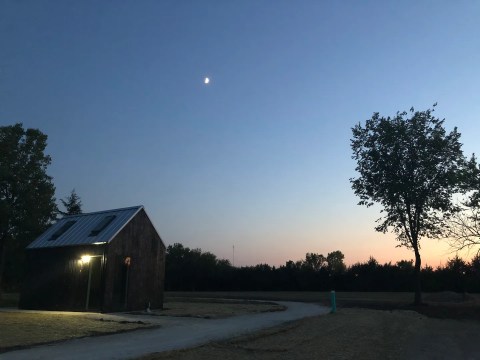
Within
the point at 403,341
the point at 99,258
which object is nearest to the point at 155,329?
the point at 403,341

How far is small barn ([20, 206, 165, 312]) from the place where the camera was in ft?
79.3

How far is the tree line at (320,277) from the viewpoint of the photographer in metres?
42.8

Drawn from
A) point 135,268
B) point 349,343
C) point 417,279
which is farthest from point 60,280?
point 417,279

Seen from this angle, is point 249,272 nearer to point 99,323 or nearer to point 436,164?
point 436,164

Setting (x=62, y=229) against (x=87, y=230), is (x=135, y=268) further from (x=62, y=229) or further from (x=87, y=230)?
(x=62, y=229)

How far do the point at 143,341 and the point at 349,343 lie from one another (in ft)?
18.5

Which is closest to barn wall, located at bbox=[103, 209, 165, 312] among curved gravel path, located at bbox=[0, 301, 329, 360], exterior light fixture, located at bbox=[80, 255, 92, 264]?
exterior light fixture, located at bbox=[80, 255, 92, 264]

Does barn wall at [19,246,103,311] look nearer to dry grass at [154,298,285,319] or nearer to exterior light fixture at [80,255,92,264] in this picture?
exterior light fixture at [80,255,92,264]

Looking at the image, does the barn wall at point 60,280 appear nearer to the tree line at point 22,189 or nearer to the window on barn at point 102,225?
the window on barn at point 102,225

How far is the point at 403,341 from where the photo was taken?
13539 millimetres

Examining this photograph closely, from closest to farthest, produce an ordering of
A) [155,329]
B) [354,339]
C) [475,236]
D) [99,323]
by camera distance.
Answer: [354,339] < [155,329] < [99,323] < [475,236]

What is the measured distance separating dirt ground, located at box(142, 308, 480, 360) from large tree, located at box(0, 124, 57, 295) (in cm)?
2661

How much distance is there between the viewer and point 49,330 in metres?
15.1

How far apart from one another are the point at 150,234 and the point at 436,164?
17.4 meters
